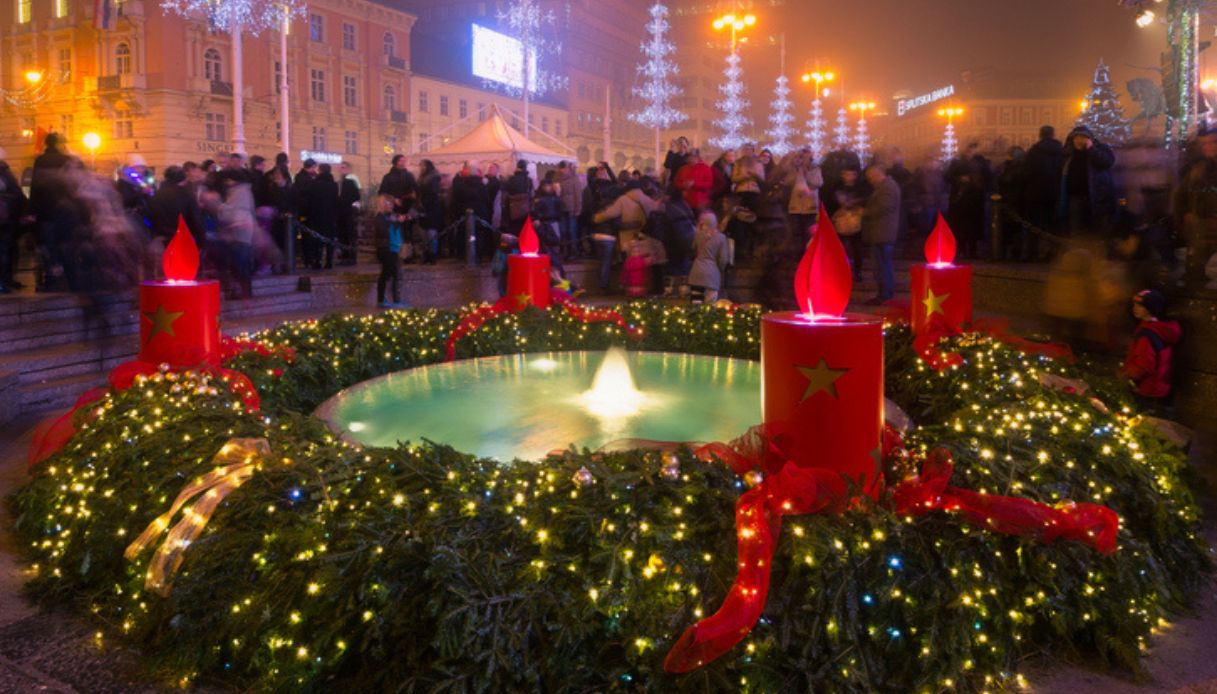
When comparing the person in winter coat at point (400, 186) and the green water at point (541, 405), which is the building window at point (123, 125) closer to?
the person in winter coat at point (400, 186)

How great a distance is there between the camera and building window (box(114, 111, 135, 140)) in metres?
40.9

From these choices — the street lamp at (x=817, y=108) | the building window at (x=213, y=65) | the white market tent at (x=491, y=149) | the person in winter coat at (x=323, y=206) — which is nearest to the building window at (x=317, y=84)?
the building window at (x=213, y=65)

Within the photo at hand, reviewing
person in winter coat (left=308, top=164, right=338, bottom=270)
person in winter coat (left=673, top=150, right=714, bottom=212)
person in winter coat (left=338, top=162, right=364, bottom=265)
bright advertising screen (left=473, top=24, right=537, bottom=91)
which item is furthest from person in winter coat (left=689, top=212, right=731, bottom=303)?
bright advertising screen (left=473, top=24, right=537, bottom=91)

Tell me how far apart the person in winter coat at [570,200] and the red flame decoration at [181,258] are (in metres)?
10.00

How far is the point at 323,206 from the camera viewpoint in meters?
13.9

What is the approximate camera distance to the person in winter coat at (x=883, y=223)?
→ 1138cm

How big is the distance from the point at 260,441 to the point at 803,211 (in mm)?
9770

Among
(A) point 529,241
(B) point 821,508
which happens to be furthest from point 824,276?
(A) point 529,241

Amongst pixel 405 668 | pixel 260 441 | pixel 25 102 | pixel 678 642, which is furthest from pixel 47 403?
pixel 25 102

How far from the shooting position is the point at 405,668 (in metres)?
2.77

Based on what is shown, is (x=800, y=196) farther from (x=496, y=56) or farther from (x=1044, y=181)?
(x=496, y=56)

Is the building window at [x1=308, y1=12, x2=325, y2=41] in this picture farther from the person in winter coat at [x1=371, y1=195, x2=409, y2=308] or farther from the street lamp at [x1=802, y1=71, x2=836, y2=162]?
the person in winter coat at [x1=371, y1=195, x2=409, y2=308]

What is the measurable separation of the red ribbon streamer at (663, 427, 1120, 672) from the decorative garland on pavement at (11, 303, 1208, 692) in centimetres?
2

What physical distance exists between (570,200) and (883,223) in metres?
5.61
